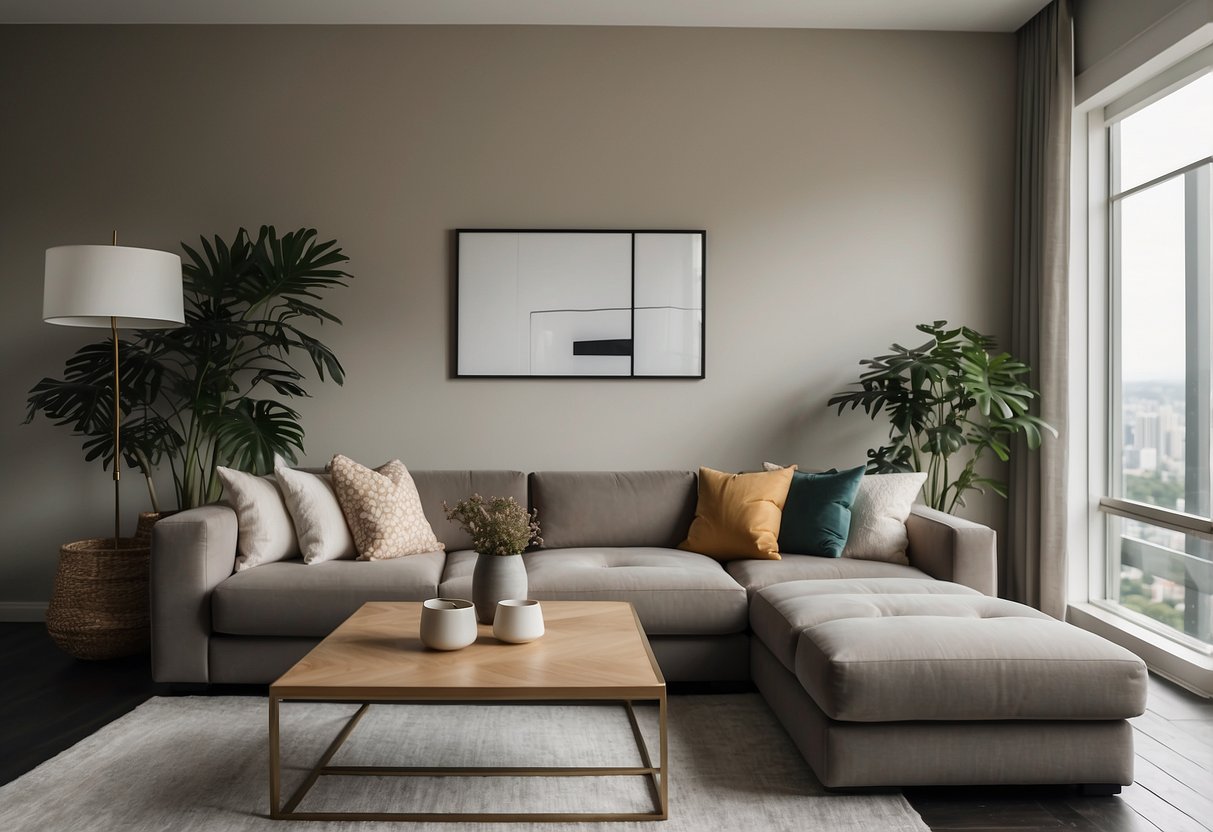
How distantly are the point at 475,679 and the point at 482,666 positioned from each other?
0.10m

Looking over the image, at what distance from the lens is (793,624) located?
2510mm

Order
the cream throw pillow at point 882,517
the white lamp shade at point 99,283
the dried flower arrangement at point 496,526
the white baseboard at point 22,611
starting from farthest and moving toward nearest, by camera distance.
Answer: the white baseboard at point 22,611 < the cream throw pillow at point 882,517 < the white lamp shade at point 99,283 < the dried flower arrangement at point 496,526

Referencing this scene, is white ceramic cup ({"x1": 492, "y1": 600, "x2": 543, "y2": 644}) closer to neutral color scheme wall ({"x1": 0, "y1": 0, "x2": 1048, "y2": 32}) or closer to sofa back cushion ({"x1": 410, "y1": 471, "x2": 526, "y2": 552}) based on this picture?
sofa back cushion ({"x1": 410, "y1": 471, "x2": 526, "y2": 552})

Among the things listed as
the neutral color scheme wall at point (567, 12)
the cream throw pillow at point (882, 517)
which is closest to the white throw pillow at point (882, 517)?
the cream throw pillow at point (882, 517)

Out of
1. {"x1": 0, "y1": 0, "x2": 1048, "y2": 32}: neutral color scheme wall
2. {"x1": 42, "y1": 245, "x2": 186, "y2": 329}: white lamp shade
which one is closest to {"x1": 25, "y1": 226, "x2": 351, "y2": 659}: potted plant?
{"x1": 42, "y1": 245, "x2": 186, "y2": 329}: white lamp shade

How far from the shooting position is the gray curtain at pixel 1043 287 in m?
3.80

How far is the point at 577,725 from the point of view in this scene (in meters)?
2.69

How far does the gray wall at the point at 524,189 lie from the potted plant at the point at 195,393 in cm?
26

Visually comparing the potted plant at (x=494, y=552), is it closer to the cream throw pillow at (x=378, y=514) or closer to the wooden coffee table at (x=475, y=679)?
the wooden coffee table at (x=475, y=679)

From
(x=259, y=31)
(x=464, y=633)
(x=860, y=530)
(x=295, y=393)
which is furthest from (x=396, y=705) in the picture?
(x=259, y=31)

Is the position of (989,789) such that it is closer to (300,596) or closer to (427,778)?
(427,778)

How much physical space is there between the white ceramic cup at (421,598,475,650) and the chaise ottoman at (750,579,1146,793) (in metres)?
0.96

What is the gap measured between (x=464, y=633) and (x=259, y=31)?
3417 mm

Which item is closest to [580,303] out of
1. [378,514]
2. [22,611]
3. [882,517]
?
[378,514]
